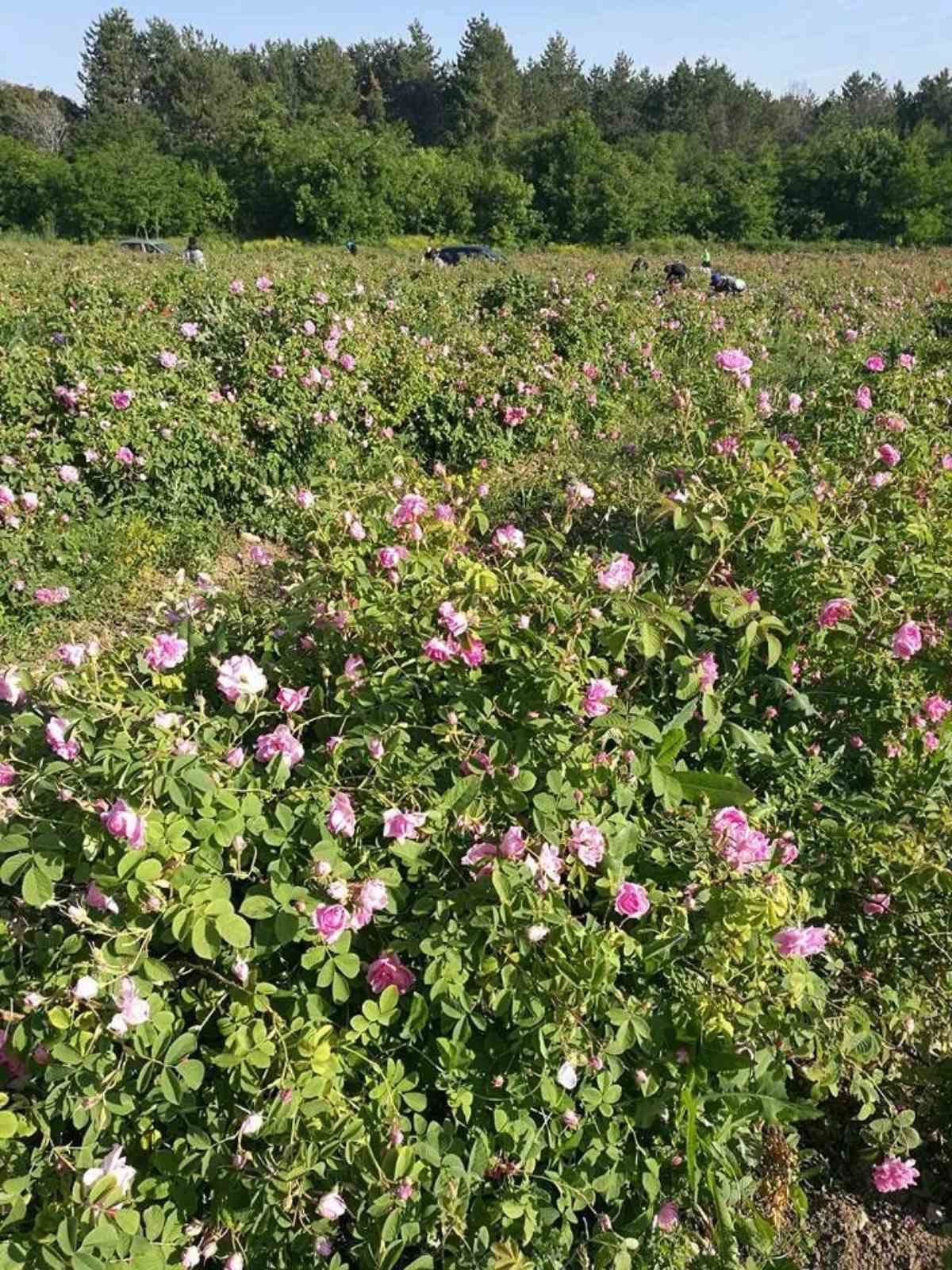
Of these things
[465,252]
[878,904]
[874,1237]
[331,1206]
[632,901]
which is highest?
[465,252]

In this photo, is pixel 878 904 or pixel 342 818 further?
pixel 878 904

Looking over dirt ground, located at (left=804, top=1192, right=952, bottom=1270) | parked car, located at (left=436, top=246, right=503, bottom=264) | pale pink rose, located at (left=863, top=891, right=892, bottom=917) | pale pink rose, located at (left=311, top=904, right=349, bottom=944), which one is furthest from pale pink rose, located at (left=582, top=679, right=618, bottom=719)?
parked car, located at (left=436, top=246, right=503, bottom=264)

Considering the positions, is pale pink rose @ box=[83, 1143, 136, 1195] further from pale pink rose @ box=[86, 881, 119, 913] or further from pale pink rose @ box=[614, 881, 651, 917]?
pale pink rose @ box=[614, 881, 651, 917]

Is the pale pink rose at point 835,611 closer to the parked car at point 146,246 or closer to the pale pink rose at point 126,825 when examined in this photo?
the pale pink rose at point 126,825

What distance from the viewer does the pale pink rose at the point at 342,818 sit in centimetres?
152

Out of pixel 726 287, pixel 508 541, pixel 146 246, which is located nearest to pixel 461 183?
pixel 146 246

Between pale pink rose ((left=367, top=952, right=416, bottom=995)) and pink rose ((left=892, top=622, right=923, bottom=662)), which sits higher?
pink rose ((left=892, top=622, right=923, bottom=662))

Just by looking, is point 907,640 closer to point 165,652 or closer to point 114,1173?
point 165,652

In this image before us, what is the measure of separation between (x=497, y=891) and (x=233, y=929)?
0.43 meters

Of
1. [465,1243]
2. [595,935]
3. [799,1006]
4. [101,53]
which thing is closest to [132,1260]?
[465,1243]

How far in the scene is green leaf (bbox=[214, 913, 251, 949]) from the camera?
54.4 inches

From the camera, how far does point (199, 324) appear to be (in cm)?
619

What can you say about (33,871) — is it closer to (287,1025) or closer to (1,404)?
(287,1025)

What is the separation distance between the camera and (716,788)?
173 cm
